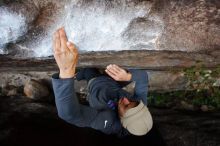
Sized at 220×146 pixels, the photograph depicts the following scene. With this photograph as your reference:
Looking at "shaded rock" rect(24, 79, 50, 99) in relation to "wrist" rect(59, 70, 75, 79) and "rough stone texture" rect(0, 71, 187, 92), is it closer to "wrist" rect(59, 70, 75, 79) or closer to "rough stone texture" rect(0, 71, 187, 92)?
"rough stone texture" rect(0, 71, 187, 92)

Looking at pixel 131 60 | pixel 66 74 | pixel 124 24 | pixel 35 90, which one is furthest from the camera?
pixel 124 24

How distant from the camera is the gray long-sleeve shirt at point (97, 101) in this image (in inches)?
115

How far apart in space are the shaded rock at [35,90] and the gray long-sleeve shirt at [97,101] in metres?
1.45

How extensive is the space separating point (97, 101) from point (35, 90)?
1.85 metres

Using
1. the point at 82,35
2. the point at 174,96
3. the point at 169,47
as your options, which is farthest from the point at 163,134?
the point at 82,35

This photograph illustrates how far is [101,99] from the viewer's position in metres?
3.87

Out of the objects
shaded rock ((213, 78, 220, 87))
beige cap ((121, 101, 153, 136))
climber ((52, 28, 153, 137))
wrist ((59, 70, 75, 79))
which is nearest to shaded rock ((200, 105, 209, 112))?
shaded rock ((213, 78, 220, 87))

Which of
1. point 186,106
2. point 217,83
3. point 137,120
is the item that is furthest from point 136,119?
point 217,83

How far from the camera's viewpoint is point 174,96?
5.89m

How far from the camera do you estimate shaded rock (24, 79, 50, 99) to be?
5395 mm

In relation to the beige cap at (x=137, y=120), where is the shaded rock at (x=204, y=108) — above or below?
below

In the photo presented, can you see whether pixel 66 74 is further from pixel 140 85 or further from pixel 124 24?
pixel 124 24

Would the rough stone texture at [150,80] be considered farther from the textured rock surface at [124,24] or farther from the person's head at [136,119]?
the person's head at [136,119]

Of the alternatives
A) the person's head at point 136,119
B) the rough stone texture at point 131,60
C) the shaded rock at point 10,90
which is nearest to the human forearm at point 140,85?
the rough stone texture at point 131,60
